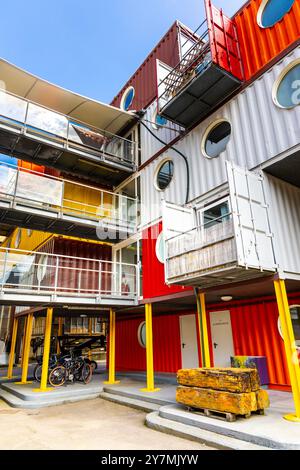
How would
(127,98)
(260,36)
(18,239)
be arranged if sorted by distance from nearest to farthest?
1. (260,36)
2. (127,98)
3. (18,239)

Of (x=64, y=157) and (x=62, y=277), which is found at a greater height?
(x=64, y=157)

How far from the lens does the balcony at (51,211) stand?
10.4 m

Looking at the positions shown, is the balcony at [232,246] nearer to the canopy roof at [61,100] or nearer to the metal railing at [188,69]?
the metal railing at [188,69]

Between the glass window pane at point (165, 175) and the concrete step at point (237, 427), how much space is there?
7641 millimetres

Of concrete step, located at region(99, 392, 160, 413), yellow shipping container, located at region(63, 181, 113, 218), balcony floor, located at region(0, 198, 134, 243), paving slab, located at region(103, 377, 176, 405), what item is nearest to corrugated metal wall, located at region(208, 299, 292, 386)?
paving slab, located at region(103, 377, 176, 405)

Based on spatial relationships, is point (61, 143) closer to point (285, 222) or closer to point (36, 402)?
point (285, 222)

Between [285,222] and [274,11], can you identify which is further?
[274,11]

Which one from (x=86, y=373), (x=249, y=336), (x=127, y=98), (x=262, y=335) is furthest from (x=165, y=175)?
(x=86, y=373)

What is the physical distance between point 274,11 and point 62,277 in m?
11.0

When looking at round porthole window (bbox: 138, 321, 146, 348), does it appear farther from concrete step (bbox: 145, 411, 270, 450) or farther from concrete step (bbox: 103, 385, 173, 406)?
concrete step (bbox: 145, 411, 270, 450)

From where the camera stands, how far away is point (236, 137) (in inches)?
339

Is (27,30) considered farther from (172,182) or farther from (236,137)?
(236,137)

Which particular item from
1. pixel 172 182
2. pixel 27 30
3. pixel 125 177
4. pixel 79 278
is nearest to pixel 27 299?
pixel 79 278

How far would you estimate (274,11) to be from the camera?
8.47m
